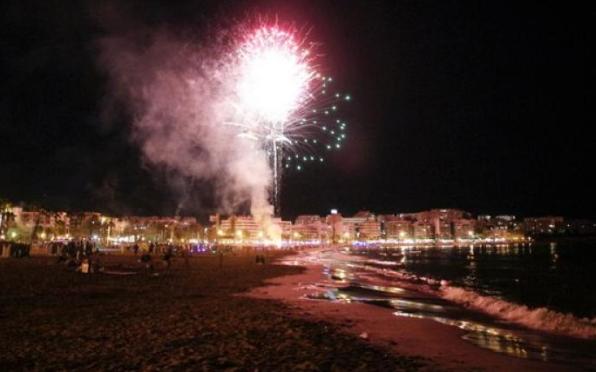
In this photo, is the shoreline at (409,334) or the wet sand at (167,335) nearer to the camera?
the wet sand at (167,335)

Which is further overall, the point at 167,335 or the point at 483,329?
the point at 483,329

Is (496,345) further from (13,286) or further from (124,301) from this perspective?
(13,286)

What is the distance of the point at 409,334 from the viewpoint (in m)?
9.98

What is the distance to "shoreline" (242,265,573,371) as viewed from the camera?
25.7ft

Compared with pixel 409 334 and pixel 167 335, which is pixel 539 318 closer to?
pixel 409 334

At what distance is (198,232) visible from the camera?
136375 millimetres

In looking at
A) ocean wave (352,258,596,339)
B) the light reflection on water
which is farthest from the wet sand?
ocean wave (352,258,596,339)

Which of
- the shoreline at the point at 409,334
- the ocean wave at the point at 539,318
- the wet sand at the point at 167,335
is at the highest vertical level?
the wet sand at the point at 167,335

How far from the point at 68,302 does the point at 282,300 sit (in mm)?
6282

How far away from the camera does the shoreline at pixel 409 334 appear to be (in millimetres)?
7820

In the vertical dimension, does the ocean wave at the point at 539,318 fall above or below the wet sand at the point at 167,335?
below

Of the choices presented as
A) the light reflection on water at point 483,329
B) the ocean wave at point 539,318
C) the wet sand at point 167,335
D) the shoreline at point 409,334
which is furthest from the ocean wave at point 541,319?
the wet sand at point 167,335

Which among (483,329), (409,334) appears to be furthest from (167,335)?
(483,329)

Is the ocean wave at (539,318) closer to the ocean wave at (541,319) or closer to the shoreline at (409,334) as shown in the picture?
the ocean wave at (541,319)
